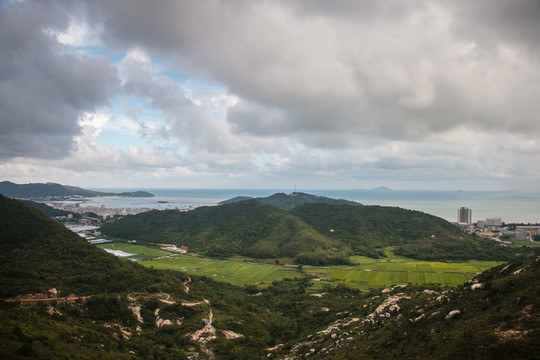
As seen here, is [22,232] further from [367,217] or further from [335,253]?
[367,217]

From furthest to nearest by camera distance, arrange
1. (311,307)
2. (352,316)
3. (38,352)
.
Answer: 1. (311,307)
2. (352,316)
3. (38,352)

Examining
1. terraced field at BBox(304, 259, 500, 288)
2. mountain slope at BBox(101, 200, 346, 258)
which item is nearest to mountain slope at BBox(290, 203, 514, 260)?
terraced field at BBox(304, 259, 500, 288)

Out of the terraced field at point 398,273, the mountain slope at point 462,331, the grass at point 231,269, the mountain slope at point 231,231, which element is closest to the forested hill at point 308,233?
the mountain slope at point 231,231

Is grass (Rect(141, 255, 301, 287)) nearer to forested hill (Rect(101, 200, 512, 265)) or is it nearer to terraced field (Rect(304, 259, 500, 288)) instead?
terraced field (Rect(304, 259, 500, 288))

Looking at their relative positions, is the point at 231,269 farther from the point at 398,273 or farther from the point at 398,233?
the point at 398,233

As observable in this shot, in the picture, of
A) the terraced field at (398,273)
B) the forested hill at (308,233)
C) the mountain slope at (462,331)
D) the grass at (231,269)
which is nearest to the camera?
the mountain slope at (462,331)

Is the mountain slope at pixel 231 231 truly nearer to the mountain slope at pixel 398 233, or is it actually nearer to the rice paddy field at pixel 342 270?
the rice paddy field at pixel 342 270

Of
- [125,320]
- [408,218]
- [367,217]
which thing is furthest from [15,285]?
[408,218]
